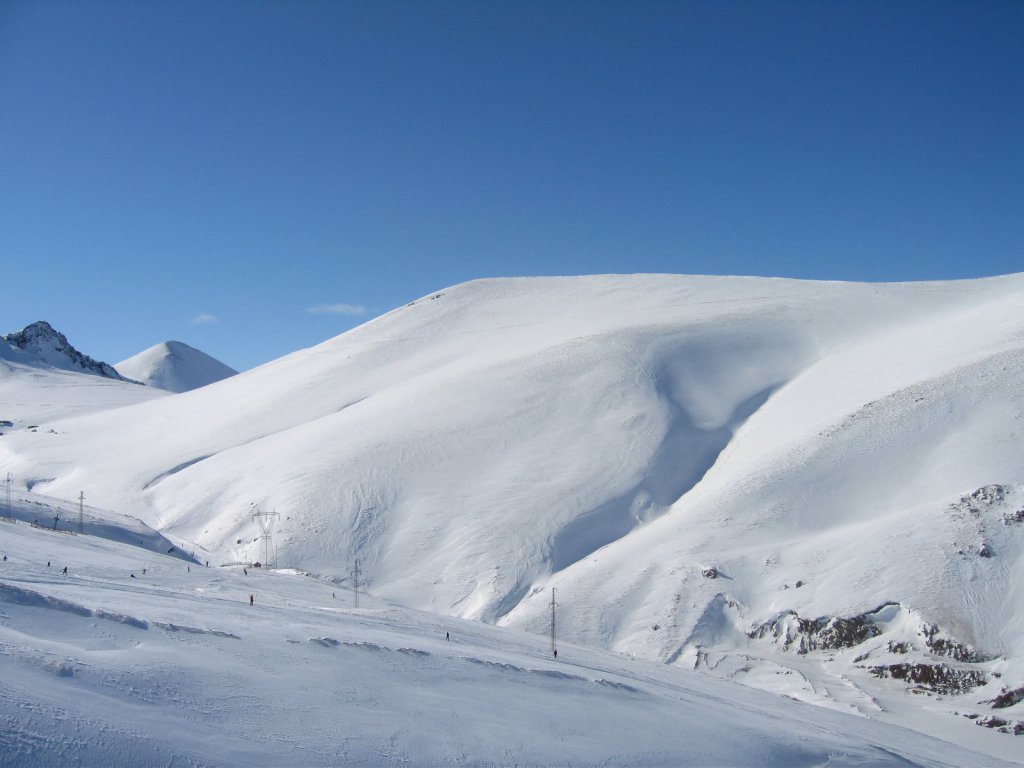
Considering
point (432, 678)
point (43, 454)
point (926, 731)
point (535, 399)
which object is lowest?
point (926, 731)

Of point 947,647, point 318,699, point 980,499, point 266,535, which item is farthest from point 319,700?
point 980,499

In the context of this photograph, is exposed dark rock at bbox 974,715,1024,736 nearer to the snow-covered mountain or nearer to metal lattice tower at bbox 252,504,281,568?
the snow-covered mountain

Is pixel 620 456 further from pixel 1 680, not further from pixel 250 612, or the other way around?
pixel 1 680

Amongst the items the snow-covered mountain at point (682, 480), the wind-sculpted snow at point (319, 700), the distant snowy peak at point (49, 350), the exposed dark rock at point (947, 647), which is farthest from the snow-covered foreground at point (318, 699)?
the distant snowy peak at point (49, 350)

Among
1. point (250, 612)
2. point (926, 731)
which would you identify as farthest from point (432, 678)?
point (926, 731)

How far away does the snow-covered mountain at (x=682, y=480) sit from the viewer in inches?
1420

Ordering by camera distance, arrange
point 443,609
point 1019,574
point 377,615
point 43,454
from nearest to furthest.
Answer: point 377,615
point 1019,574
point 443,609
point 43,454

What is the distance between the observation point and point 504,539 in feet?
154

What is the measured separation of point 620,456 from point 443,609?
17974 mm

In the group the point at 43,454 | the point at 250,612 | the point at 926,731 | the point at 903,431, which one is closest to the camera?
the point at 250,612

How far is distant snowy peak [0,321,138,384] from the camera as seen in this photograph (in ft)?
544

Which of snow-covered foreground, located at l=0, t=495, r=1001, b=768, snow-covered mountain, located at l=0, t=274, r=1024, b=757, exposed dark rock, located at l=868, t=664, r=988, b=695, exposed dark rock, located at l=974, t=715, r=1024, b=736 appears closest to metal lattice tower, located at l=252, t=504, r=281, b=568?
snow-covered mountain, located at l=0, t=274, r=1024, b=757

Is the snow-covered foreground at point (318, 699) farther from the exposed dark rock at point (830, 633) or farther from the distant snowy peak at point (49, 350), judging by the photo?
the distant snowy peak at point (49, 350)

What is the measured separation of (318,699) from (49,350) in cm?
18944
